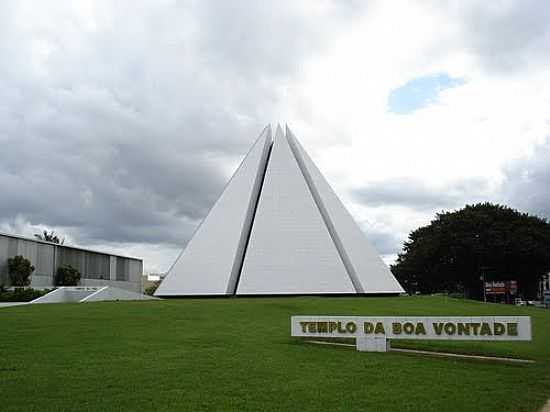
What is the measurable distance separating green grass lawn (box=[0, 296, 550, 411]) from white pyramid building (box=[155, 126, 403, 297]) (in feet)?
41.8

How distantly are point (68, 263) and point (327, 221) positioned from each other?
16433mm

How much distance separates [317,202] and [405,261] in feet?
85.3

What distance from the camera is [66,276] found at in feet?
110

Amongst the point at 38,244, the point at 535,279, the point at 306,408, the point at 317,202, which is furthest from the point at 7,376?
the point at 535,279

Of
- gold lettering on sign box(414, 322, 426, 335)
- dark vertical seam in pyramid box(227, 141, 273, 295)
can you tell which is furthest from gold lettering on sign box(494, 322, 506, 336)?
dark vertical seam in pyramid box(227, 141, 273, 295)

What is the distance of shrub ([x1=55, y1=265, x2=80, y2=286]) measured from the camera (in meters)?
33.3

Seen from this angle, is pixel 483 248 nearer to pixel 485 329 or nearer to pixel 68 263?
pixel 68 263

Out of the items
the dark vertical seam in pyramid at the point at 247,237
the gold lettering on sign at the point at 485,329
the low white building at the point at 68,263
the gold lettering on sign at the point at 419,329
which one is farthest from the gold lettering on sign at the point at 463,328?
the low white building at the point at 68,263

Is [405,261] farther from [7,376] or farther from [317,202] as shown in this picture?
[7,376]

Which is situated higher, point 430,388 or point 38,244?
point 38,244

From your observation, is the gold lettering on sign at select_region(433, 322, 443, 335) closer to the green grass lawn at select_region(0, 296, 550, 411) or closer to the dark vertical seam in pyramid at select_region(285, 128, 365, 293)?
the green grass lawn at select_region(0, 296, 550, 411)

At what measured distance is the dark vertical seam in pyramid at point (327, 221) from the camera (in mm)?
27484

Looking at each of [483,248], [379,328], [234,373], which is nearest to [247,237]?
[379,328]

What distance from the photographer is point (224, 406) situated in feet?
18.7
